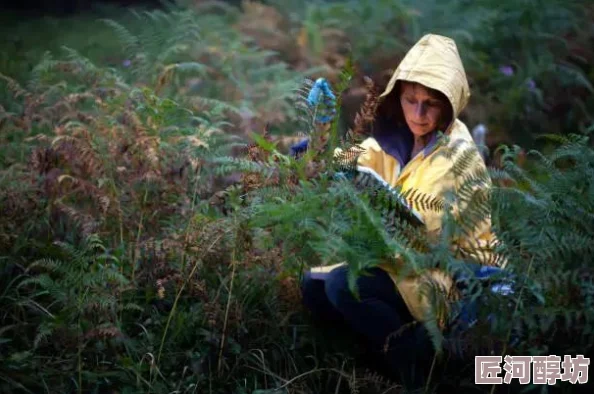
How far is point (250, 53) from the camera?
720cm

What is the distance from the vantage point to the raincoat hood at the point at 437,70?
427 cm

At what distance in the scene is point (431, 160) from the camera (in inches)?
161

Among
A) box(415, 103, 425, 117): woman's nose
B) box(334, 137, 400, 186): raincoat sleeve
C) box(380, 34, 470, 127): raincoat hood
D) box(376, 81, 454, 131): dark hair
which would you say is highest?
box(380, 34, 470, 127): raincoat hood

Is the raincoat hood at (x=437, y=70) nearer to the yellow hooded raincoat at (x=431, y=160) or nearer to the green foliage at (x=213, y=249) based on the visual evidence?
the yellow hooded raincoat at (x=431, y=160)

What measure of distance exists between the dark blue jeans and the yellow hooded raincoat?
9 cm

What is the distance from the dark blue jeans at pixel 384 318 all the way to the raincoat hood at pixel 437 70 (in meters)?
1.01

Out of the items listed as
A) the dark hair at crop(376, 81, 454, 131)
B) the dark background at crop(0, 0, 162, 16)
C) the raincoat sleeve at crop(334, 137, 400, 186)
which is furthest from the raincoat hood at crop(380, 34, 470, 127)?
the dark background at crop(0, 0, 162, 16)

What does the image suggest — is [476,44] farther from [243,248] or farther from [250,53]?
[243,248]

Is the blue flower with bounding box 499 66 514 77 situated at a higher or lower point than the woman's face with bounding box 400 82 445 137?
lower

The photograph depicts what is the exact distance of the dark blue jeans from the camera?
3.83 metres

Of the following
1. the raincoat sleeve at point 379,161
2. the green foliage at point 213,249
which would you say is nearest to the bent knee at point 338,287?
the green foliage at point 213,249

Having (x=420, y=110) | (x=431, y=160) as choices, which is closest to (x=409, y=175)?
(x=431, y=160)

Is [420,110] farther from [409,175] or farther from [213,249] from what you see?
[213,249]

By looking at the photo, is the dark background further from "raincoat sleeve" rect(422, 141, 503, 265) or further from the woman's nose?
"raincoat sleeve" rect(422, 141, 503, 265)
